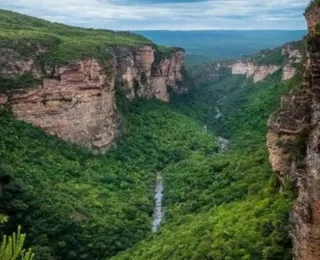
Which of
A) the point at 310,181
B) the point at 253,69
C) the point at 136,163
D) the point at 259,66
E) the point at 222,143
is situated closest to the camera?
the point at 310,181

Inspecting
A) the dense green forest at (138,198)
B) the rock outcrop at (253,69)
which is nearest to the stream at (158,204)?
the dense green forest at (138,198)

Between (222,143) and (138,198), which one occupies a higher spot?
(138,198)

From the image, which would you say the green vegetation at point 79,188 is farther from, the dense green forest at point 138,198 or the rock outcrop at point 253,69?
the rock outcrop at point 253,69

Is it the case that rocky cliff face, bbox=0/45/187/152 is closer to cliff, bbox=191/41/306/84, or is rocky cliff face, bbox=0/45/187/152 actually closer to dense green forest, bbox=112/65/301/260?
dense green forest, bbox=112/65/301/260

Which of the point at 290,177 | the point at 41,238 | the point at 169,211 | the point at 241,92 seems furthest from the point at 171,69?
the point at 290,177

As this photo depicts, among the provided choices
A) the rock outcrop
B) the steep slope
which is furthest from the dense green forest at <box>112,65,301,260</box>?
the rock outcrop

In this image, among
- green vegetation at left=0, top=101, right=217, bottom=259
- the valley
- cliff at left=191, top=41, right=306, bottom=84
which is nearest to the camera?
the valley

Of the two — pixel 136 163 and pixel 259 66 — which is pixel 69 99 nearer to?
pixel 136 163

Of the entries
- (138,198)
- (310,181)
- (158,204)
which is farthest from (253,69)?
(310,181)
